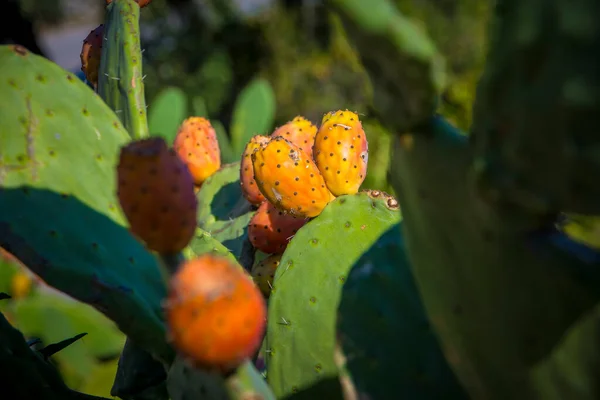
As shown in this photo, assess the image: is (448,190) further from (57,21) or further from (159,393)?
(57,21)

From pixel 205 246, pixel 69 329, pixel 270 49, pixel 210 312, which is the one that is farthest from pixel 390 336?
pixel 270 49

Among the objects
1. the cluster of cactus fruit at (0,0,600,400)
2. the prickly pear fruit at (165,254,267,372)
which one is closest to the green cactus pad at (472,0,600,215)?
the cluster of cactus fruit at (0,0,600,400)

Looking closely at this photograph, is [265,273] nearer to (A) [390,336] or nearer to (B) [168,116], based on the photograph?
(A) [390,336]

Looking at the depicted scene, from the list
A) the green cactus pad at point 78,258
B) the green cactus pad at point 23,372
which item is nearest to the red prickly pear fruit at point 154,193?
the green cactus pad at point 78,258

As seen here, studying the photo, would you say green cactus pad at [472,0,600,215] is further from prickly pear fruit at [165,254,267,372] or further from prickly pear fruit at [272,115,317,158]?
prickly pear fruit at [272,115,317,158]

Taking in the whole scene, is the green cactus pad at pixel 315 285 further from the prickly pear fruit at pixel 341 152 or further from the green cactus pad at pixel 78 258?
the green cactus pad at pixel 78 258
